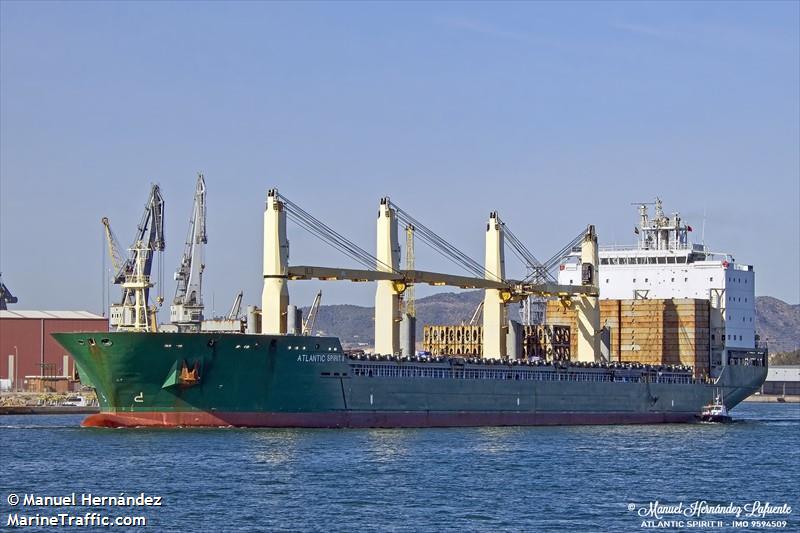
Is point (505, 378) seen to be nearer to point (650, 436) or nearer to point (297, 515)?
point (650, 436)

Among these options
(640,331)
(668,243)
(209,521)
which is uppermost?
(668,243)

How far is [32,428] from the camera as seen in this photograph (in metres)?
61.6

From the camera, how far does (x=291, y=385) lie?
181 feet

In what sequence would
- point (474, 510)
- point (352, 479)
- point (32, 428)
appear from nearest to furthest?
point (474, 510), point (352, 479), point (32, 428)

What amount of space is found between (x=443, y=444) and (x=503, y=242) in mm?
19488

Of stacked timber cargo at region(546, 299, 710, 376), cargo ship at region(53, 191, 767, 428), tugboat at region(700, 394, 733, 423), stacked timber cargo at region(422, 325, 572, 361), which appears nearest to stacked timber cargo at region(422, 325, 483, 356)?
stacked timber cargo at region(422, 325, 572, 361)

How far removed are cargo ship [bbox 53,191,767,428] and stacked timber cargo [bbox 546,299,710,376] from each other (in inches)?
50.4

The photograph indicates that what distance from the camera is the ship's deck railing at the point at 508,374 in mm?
58656

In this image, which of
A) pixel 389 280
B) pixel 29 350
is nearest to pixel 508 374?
pixel 389 280

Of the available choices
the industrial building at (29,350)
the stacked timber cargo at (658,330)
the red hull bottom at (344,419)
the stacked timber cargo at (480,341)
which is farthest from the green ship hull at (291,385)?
the industrial building at (29,350)

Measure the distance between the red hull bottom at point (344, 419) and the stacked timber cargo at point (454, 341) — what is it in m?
8.20

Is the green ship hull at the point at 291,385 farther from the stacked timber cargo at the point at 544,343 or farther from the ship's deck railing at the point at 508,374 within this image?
the stacked timber cargo at the point at 544,343

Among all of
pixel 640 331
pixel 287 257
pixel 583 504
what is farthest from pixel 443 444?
pixel 640 331

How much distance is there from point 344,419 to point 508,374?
34.7ft
